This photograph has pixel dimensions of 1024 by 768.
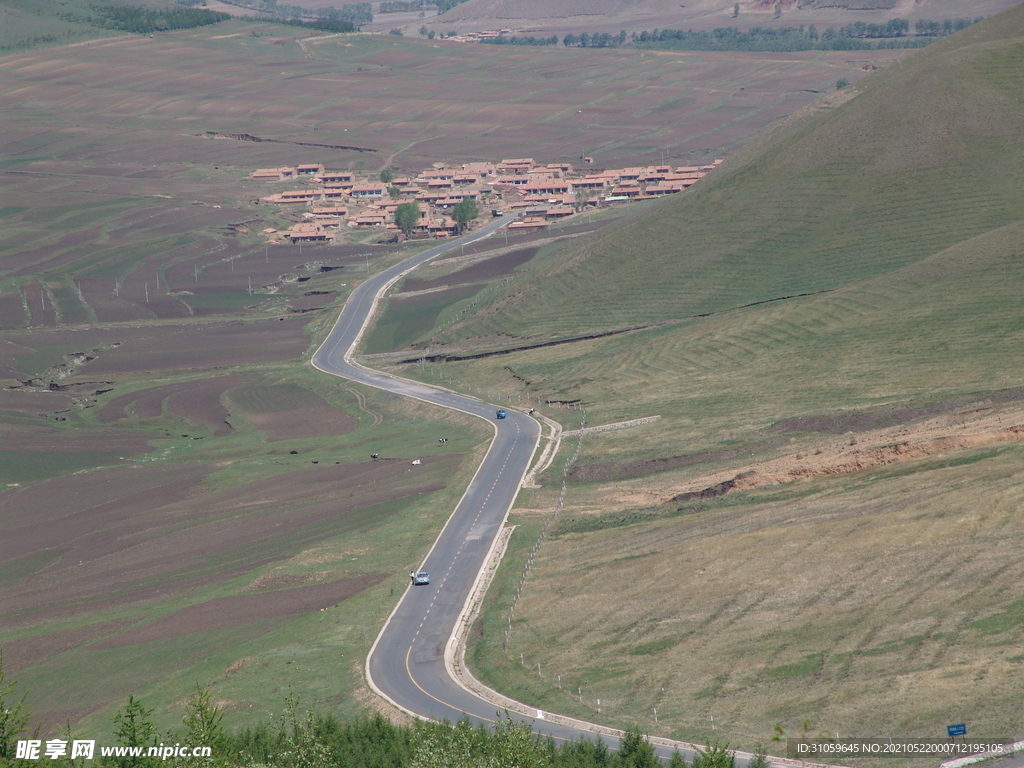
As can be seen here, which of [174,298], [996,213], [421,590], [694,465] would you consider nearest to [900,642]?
[421,590]

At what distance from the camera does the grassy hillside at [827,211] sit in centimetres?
13688

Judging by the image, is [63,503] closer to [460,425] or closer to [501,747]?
[460,425]

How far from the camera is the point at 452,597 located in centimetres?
6700

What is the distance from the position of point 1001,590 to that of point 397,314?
121190 mm

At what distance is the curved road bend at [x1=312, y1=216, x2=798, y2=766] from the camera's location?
5181 centimetres

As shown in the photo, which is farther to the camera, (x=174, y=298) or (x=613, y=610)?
(x=174, y=298)

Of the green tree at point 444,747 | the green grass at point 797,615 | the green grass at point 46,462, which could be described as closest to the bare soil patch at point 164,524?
the green grass at point 46,462

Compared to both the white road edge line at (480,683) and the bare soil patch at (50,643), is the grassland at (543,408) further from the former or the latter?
the white road edge line at (480,683)

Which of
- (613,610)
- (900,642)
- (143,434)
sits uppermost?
(900,642)

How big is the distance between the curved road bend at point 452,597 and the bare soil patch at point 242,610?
14.7 ft

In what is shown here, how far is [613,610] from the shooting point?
58.6m

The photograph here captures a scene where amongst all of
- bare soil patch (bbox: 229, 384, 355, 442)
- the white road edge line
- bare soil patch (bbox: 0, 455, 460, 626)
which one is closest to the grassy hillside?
bare soil patch (bbox: 229, 384, 355, 442)

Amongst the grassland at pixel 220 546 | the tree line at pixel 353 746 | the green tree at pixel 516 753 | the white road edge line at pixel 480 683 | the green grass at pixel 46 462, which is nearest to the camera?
the tree line at pixel 353 746

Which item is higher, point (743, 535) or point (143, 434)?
point (743, 535)
